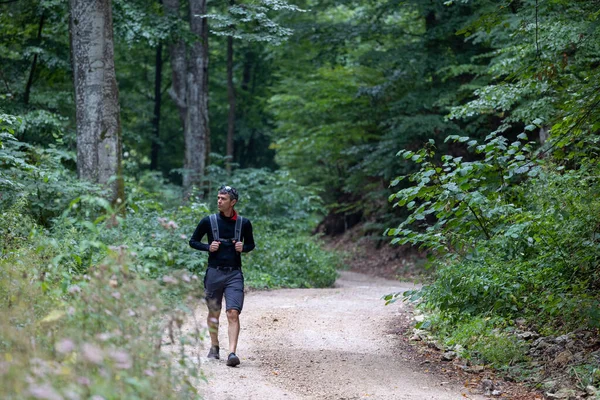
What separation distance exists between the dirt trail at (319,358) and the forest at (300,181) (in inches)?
25.7

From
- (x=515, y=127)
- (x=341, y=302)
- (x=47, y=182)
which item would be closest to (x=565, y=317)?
(x=341, y=302)

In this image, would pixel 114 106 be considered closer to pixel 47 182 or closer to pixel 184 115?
pixel 47 182

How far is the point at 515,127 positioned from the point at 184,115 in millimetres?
10628

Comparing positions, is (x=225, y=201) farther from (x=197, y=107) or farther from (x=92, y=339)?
(x=197, y=107)

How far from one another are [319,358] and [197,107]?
43.7 feet

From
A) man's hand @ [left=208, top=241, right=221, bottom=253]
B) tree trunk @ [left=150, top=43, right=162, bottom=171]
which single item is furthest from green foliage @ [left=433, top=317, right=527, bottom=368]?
tree trunk @ [left=150, top=43, right=162, bottom=171]

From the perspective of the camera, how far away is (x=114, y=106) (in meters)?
11.9

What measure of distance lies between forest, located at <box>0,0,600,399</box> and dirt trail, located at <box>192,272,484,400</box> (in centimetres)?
65

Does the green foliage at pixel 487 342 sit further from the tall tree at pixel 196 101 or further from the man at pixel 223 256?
the tall tree at pixel 196 101

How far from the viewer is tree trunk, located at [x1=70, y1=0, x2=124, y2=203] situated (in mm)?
11367

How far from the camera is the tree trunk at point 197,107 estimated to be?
65.5 feet

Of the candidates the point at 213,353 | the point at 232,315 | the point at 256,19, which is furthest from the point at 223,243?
the point at 256,19

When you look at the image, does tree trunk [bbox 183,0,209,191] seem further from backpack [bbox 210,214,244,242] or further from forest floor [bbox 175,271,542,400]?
backpack [bbox 210,214,244,242]

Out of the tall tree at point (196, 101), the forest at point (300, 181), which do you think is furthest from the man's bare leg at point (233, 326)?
the tall tree at point (196, 101)
